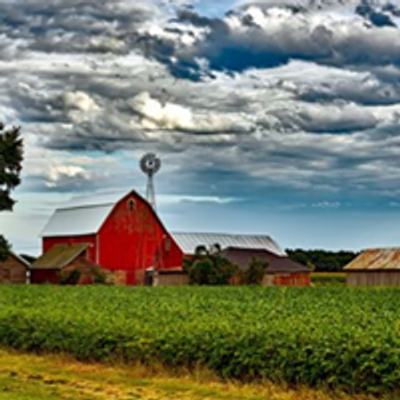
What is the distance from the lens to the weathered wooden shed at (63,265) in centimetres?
7094

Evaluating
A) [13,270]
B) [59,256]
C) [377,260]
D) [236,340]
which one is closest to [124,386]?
[236,340]

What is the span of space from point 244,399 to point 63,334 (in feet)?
28.3

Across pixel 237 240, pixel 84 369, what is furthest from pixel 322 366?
pixel 237 240

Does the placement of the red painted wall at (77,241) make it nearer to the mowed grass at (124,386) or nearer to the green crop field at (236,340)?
the green crop field at (236,340)

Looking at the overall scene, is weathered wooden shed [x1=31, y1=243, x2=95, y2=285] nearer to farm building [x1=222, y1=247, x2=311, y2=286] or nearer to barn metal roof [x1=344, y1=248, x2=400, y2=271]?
farm building [x1=222, y1=247, x2=311, y2=286]

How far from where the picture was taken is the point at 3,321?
2834 centimetres

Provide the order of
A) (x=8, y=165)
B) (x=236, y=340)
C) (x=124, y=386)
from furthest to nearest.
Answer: (x=8, y=165), (x=124, y=386), (x=236, y=340)

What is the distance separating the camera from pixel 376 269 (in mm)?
70500

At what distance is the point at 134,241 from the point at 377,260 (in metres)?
19.3

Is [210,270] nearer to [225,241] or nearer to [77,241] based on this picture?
[77,241]

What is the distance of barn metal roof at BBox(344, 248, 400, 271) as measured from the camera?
2749 inches

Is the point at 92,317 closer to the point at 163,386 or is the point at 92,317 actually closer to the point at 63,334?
the point at 63,334

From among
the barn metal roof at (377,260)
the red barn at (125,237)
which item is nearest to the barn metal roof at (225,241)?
the red barn at (125,237)

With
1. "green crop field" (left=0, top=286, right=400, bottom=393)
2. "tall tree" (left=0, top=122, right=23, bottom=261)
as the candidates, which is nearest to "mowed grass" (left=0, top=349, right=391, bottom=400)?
"green crop field" (left=0, top=286, right=400, bottom=393)
